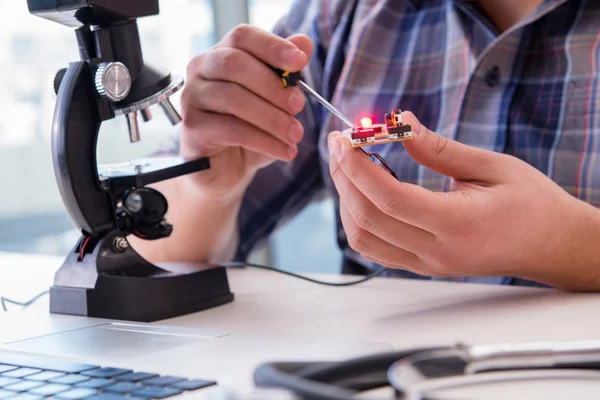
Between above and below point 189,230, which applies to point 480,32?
above

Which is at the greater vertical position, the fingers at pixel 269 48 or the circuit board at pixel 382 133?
the fingers at pixel 269 48

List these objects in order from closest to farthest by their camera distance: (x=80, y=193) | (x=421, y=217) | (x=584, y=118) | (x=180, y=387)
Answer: (x=180, y=387)
(x=421, y=217)
(x=80, y=193)
(x=584, y=118)

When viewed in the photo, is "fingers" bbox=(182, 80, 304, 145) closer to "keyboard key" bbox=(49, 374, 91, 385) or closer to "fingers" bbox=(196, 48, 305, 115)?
"fingers" bbox=(196, 48, 305, 115)

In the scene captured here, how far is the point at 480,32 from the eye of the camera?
1342 mm

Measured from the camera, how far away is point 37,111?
3.15 metres

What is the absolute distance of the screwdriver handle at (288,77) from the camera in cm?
109

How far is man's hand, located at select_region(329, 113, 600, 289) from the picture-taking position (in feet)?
2.68

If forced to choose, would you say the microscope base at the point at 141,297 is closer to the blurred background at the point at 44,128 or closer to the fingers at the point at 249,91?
the fingers at the point at 249,91

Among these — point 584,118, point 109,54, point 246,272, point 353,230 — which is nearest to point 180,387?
point 353,230

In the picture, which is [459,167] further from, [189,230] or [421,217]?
[189,230]

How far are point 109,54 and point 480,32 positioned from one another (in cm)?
65

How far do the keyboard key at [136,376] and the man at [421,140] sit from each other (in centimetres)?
27

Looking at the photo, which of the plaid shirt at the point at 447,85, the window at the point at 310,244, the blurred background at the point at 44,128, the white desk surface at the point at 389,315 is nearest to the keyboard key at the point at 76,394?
the white desk surface at the point at 389,315

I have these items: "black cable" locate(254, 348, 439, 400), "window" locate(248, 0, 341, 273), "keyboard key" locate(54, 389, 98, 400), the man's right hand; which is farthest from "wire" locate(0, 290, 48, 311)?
"window" locate(248, 0, 341, 273)
